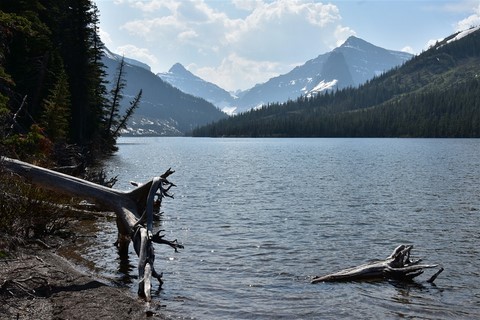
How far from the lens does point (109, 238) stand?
19.4 metres

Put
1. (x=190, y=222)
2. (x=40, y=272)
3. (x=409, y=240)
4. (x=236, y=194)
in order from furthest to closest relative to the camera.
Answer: (x=236, y=194), (x=190, y=222), (x=409, y=240), (x=40, y=272)

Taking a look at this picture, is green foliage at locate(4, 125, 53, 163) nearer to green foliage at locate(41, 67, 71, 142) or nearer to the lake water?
the lake water

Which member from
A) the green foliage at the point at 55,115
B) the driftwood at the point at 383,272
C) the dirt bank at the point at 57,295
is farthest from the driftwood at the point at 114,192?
the green foliage at the point at 55,115

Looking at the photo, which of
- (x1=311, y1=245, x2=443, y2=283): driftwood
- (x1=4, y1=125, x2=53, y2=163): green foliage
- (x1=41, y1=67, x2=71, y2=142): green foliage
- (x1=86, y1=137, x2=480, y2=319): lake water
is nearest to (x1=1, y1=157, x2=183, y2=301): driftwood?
(x1=4, y1=125, x2=53, y2=163): green foliage

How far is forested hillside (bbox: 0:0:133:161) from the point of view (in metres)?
31.4

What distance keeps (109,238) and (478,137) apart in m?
197

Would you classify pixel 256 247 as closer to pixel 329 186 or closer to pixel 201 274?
pixel 201 274

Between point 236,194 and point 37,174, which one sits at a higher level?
point 37,174

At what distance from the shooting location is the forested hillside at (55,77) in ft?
103

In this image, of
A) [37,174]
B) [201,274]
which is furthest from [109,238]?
[201,274]

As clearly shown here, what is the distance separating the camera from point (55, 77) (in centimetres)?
4297

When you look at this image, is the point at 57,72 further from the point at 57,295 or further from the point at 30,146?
the point at 57,295

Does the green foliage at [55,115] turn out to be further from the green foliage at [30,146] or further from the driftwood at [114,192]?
the driftwood at [114,192]

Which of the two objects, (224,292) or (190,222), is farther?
(190,222)
